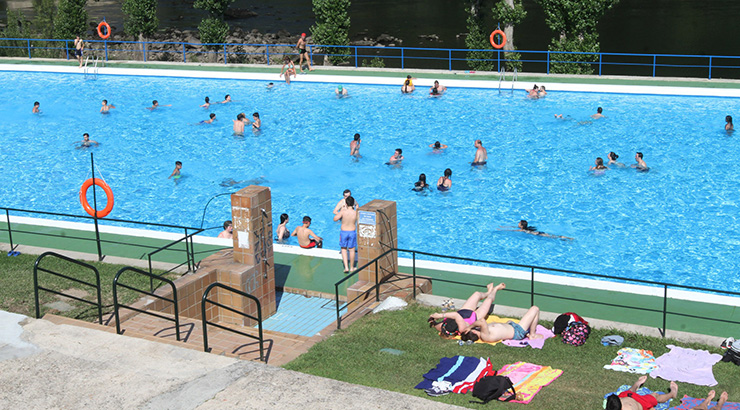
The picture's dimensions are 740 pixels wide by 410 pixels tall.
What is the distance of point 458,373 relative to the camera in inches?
345

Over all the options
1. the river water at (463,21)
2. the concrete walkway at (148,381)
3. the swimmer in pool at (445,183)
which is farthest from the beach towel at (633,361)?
the river water at (463,21)

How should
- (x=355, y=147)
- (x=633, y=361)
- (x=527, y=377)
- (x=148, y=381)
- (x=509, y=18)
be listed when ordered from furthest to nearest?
1. (x=509, y=18)
2. (x=355, y=147)
3. (x=633, y=361)
4. (x=527, y=377)
5. (x=148, y=381)

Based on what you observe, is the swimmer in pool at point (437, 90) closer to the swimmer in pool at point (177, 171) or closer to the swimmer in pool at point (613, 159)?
the swimmer in pool at point (613, 159)

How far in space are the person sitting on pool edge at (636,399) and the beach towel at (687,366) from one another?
663mm

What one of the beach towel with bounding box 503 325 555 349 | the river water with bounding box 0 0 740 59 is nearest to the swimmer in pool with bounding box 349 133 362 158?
the beach towel with bounding box 503 325 555 349

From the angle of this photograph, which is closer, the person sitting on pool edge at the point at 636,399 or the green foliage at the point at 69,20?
the person sitting on pool edge at the point at 636,399

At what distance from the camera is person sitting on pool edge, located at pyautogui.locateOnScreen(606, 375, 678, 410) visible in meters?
7.58

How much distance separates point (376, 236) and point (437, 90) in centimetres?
1485

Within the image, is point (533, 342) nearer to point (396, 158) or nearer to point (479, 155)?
point (479, 155)

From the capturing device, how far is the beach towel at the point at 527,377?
27.2 ft

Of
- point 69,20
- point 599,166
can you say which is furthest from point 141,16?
point 599,166

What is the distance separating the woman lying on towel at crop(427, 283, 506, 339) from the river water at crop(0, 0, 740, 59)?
34841 mm

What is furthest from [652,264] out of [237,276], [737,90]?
[737,90]

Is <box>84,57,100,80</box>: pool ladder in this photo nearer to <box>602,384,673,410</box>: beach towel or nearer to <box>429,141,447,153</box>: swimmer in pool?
<box>429,141,447,153</box>: swimmer in pool
